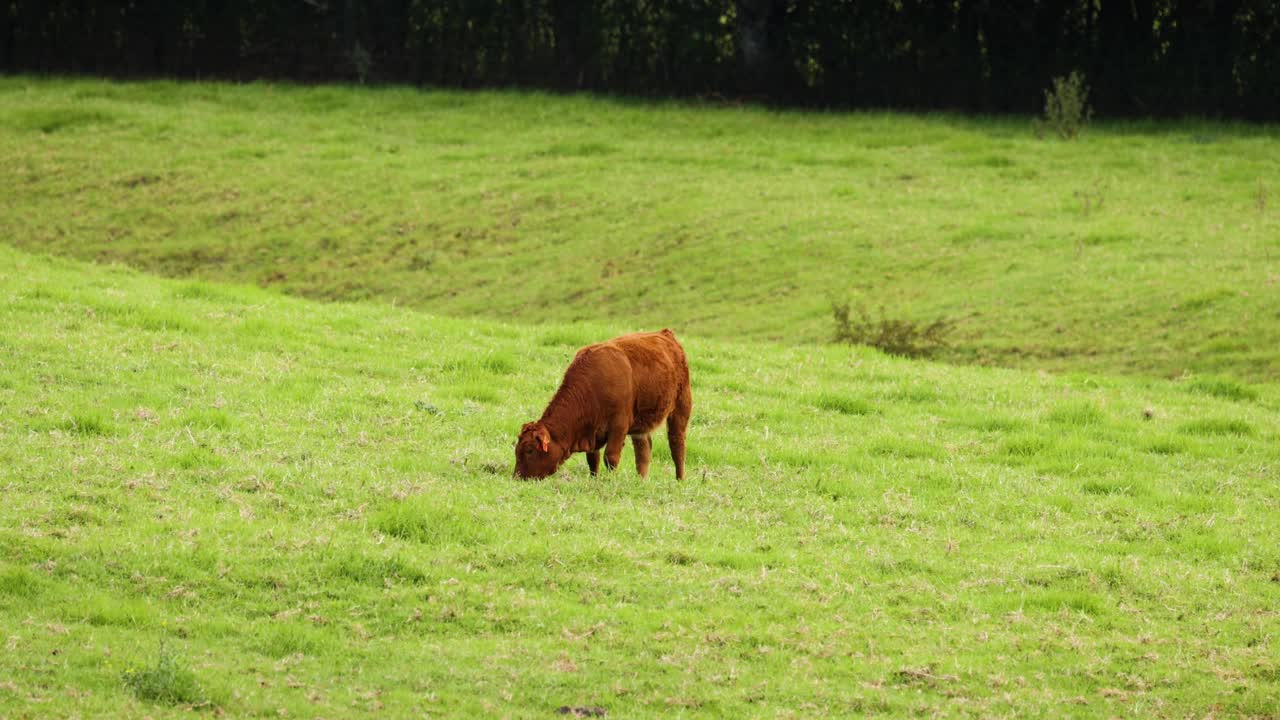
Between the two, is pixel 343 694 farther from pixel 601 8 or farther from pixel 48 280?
pixel 601 8

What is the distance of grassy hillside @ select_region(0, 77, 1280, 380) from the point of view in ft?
87.4

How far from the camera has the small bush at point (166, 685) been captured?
30.5 ft

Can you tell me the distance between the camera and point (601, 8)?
46.6 meters

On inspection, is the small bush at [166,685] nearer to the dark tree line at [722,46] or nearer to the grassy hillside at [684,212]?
the grassy hillside at [684,212]

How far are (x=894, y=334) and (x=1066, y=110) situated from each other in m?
17.8

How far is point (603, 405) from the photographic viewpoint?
1392 cm

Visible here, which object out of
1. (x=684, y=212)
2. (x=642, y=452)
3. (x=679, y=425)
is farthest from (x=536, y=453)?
(x=684, y=212)

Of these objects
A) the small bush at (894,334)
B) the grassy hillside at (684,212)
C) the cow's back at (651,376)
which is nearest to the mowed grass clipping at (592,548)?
the cow's back at (651,376)

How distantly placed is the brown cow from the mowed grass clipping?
1.09 feet

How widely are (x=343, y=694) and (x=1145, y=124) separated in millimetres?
36183

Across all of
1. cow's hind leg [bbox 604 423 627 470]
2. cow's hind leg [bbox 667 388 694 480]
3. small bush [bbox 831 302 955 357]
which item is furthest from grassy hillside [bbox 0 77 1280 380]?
cow's hind leg [bbox 604 423 627 470]

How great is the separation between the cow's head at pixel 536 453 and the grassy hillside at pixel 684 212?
1193 centimetres

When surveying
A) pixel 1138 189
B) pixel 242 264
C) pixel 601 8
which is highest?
pixel 601 8

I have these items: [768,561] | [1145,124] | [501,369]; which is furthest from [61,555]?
[1145,124]
